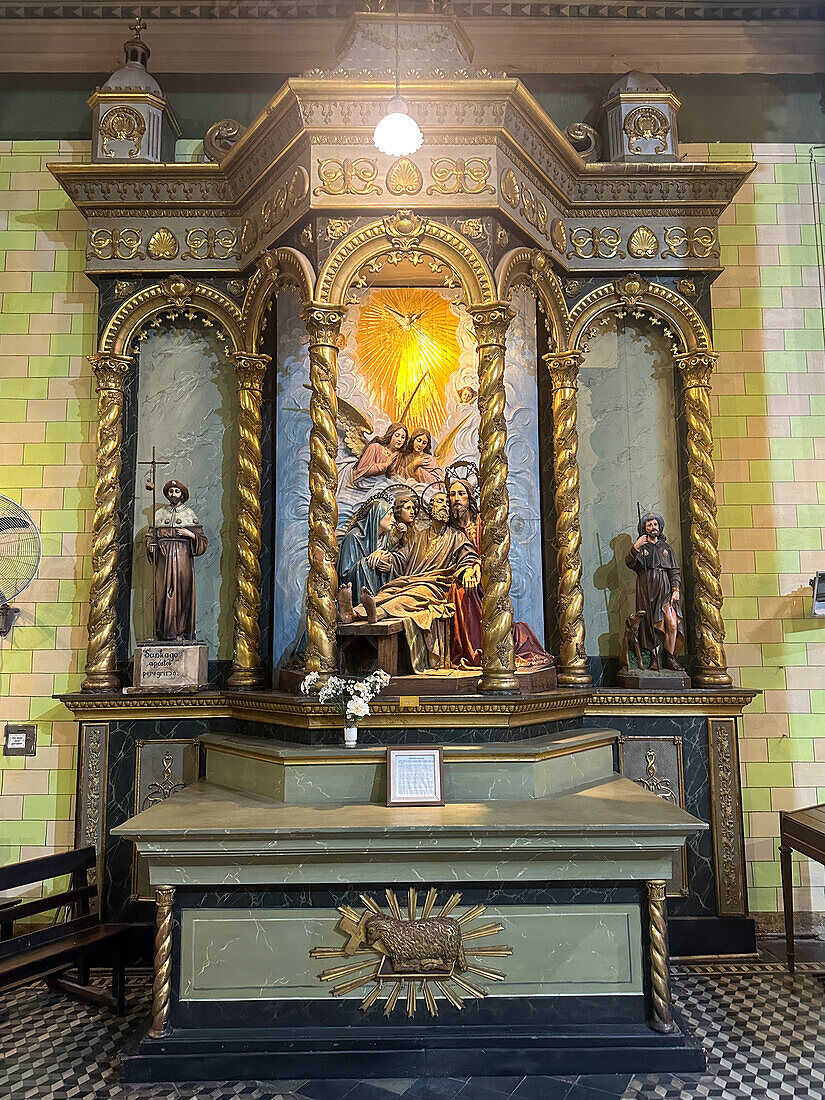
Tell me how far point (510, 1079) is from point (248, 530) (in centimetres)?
375

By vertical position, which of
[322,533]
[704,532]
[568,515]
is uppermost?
[568,515]

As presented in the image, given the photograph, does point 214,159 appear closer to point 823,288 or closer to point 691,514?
point 691,514

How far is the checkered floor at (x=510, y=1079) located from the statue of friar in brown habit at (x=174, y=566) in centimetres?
234

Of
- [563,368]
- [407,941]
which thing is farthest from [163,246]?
[407,941]

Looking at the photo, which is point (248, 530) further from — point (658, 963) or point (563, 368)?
point (658, 963)

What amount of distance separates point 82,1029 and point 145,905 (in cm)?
115

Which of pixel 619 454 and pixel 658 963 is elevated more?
pixel 619 454

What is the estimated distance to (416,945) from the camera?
161 inches

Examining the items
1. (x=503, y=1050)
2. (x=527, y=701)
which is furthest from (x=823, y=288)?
(x=503, y=1050)

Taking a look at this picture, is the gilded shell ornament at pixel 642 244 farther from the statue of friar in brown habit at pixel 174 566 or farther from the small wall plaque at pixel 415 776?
the small wall plaque at pixel 415 776

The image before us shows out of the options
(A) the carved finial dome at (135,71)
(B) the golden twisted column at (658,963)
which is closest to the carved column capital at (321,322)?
(A) the carved finial dome at (135,71)

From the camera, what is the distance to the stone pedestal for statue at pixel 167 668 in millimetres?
5777

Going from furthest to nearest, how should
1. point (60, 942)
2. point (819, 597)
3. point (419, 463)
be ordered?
point (819, 597)
point (419, 463)
point (60, 942)

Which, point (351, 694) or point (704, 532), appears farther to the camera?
point (704, 532)
